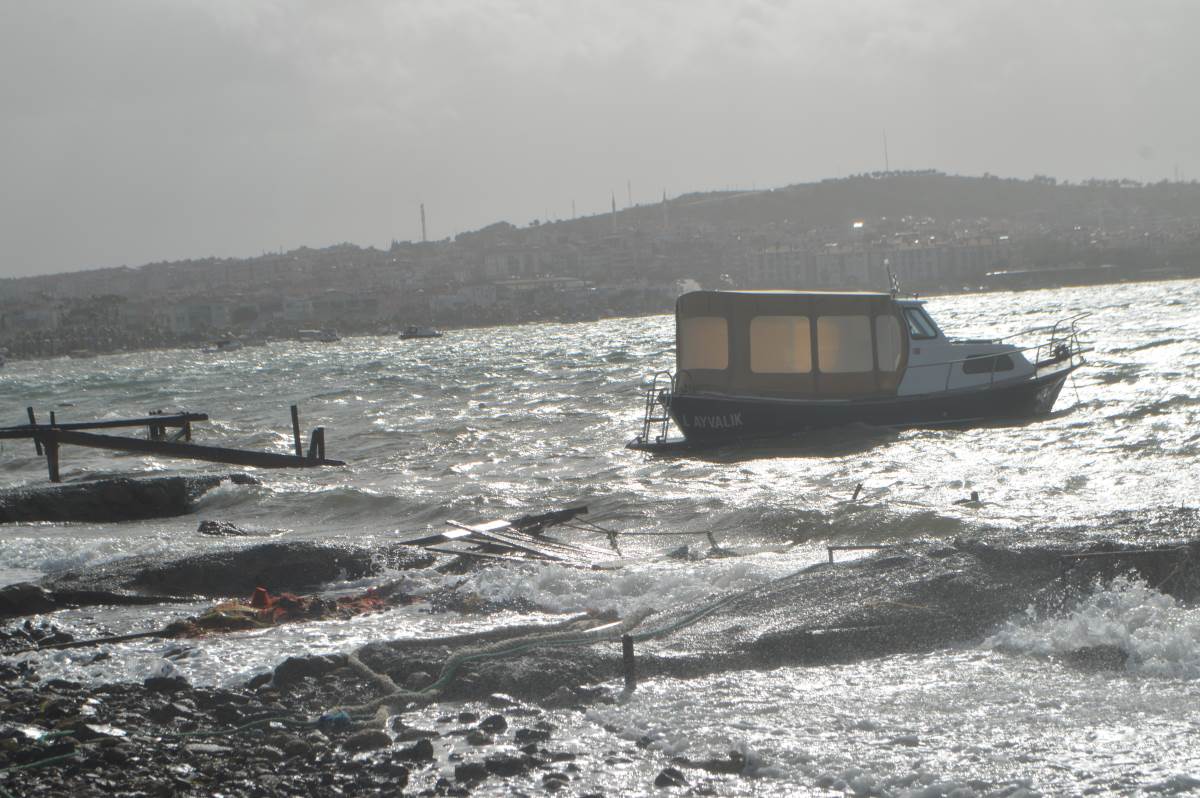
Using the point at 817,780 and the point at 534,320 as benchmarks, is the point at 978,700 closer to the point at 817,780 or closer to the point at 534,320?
the point at 817,780

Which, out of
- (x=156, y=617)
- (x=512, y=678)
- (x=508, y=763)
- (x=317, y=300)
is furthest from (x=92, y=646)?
(x=317, y=300)

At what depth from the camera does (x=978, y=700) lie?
7203mm

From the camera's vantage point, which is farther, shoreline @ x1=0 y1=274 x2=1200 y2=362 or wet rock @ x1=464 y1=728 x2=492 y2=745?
shoreline @ x1=0 y1=274 x2=1200 y2=362

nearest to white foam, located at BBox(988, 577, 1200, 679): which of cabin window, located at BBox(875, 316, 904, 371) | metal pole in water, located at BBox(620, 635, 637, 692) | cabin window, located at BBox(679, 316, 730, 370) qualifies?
metal pole in water, located at BBox(620, 635, 637, 692)

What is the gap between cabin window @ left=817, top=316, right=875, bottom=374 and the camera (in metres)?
23.1

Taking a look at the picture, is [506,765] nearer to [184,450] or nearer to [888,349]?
[184,450]

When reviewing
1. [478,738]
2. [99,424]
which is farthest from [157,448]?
[478,738]

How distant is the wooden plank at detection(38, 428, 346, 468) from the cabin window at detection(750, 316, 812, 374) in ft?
24.8

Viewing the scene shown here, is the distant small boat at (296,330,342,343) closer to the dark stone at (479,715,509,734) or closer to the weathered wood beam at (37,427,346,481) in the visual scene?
the weathered wood beam at (37,427,346,481)

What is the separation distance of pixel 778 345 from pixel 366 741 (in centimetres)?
1709

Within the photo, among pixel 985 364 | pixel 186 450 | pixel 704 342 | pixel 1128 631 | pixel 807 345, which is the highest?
pixel 704 342

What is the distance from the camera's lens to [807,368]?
917 inches

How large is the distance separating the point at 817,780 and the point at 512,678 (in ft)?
7.68

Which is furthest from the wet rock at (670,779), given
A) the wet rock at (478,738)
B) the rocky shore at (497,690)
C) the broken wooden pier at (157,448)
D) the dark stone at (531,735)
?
the broken wooden pier at (157,448)
